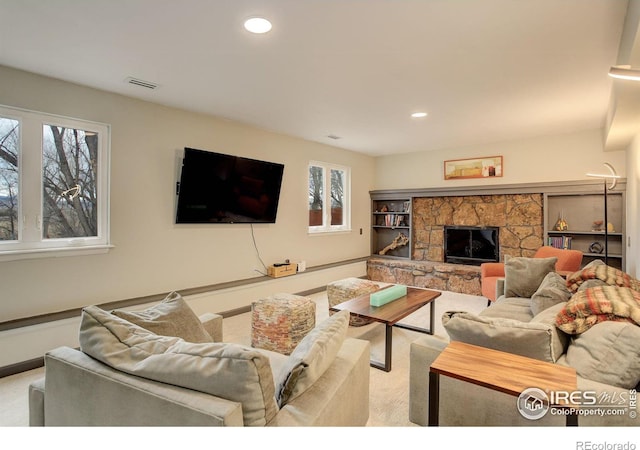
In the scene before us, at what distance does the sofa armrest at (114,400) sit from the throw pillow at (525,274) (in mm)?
3328

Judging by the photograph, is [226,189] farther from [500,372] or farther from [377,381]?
[500,372]

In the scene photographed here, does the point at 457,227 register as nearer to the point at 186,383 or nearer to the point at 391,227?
the point at 391,227

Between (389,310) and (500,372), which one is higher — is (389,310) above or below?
below

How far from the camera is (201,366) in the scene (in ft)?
3.70

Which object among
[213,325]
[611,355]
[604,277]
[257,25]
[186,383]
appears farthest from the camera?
[604,277]

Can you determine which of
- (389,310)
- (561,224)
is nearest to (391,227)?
(561,224)

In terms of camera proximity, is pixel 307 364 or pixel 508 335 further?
pixel 508 335

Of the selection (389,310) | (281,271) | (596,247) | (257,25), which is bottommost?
(389,310)

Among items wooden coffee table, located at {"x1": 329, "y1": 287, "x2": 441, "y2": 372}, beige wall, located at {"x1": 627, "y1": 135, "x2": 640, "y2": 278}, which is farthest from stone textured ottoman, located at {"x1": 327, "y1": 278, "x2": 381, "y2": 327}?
beige wall, located at {"x1": 627, "y1": 135, "x2": 640, "y2": 278}

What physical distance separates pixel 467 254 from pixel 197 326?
4.95 metres

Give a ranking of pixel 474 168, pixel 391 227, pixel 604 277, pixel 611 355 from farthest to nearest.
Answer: pixel 391 227 < pixel 474 168 < pixel 604 277 < pixel 611 355

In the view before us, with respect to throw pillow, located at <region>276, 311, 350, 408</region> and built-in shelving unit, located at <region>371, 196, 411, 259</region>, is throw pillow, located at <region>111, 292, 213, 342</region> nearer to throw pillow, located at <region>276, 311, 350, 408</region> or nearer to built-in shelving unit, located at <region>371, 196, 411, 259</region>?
throw pillow, located at <region>276, 311, 350, 408</region>

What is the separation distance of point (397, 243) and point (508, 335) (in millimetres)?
5039

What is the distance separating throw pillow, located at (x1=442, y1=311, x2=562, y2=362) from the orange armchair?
2651 millimetres
